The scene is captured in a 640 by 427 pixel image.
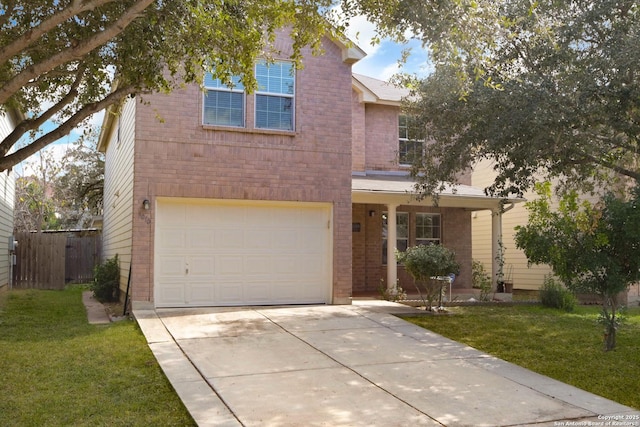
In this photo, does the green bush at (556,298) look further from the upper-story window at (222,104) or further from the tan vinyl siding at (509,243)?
the upper-story window at (222,104)

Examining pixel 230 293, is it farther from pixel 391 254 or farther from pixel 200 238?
pixel 391 254

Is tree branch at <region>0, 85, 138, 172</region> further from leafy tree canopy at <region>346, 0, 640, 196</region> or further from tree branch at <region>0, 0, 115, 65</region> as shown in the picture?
leafy tree canopy at <region>346, 0, 640, 196</region>

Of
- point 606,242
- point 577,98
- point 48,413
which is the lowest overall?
point 48,413

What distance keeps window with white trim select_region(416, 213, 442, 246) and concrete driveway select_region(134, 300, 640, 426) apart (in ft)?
26.1

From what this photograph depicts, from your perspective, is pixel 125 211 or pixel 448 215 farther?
pixel 448 215

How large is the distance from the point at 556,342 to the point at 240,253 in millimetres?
6483

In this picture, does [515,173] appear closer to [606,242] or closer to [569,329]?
[569,329]

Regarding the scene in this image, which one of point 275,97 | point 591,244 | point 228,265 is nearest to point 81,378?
point 228,265

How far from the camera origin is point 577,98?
1023cm

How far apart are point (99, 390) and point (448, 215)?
1389cm

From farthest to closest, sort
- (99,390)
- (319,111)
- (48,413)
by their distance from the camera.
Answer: (319,111) < (99,390) < (48,413)

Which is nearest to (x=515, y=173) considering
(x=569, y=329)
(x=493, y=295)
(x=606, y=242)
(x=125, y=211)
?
(x=569, y=329)

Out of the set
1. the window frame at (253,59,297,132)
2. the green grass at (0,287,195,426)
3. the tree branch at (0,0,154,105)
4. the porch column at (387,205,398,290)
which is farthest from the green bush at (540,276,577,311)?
the tree branch at (0,0,154,105)

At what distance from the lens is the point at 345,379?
6953 mm
